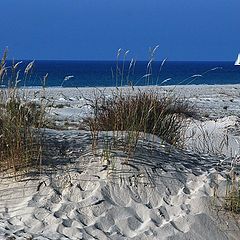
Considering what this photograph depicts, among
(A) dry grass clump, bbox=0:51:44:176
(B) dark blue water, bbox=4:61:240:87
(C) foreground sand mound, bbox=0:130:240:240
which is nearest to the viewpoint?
(C) foreground sand mound, bbox=0:130:240:240

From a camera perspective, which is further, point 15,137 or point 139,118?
point 139,118

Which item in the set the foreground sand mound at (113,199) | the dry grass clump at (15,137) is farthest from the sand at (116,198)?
the dry grass clump at (15,137)

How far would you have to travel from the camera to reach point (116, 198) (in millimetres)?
5328

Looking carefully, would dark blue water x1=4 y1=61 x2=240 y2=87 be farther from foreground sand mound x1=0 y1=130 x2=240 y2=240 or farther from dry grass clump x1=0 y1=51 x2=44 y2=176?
→ foreground sand mound x1=0 y1=130 x2=240 y2=240

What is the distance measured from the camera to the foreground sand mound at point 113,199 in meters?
4.94

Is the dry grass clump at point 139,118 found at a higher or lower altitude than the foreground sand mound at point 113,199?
higher

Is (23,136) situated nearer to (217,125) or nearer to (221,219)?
(221,219)

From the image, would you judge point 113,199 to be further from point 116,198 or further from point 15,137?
point 15,137

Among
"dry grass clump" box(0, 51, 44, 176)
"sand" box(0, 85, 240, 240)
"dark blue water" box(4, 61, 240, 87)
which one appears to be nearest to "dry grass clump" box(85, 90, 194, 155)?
"dark blue water" box(4, 61, 240, 87)

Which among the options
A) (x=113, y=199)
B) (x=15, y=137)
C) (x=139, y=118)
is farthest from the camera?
(x=139, y=118)

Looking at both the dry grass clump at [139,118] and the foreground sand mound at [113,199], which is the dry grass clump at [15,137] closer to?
the foreground sand mound at [113,199]

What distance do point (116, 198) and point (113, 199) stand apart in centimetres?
3

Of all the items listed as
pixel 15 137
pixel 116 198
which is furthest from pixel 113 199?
pixel 15 137

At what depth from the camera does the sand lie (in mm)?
4945
